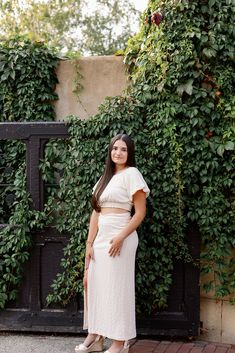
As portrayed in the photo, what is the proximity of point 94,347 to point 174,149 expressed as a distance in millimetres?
1909

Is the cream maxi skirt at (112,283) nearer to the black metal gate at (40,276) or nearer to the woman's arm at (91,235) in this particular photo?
the woman's arm at (91,235)

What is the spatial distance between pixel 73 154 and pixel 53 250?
993 millimetres

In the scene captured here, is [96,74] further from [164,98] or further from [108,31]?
[108,31]

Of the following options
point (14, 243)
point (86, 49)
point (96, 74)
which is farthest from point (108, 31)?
point (14, 243)

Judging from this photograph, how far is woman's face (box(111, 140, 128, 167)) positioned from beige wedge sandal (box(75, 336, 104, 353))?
1.57 metres

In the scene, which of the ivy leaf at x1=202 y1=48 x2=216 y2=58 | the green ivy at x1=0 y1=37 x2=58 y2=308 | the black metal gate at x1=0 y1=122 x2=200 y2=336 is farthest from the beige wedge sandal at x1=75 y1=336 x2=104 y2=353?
Result: the ivy leaf at x1=202 y1=48 x2=216 y2=58

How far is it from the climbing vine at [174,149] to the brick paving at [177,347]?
1.04 ft

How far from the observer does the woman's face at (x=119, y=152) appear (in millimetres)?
3824

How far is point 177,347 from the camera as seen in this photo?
4391 millimetres

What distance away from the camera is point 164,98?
4414 mm

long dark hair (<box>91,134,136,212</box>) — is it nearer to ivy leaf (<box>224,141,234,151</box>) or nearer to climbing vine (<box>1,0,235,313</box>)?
climbing vine (<box>1,0,235,313</box>)

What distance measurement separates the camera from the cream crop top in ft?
12.3

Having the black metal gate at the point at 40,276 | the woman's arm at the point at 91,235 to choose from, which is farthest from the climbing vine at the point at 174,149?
the woman's arm at the point at 91,235

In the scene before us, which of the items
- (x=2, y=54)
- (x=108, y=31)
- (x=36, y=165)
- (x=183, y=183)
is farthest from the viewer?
(x=108, y=31)
